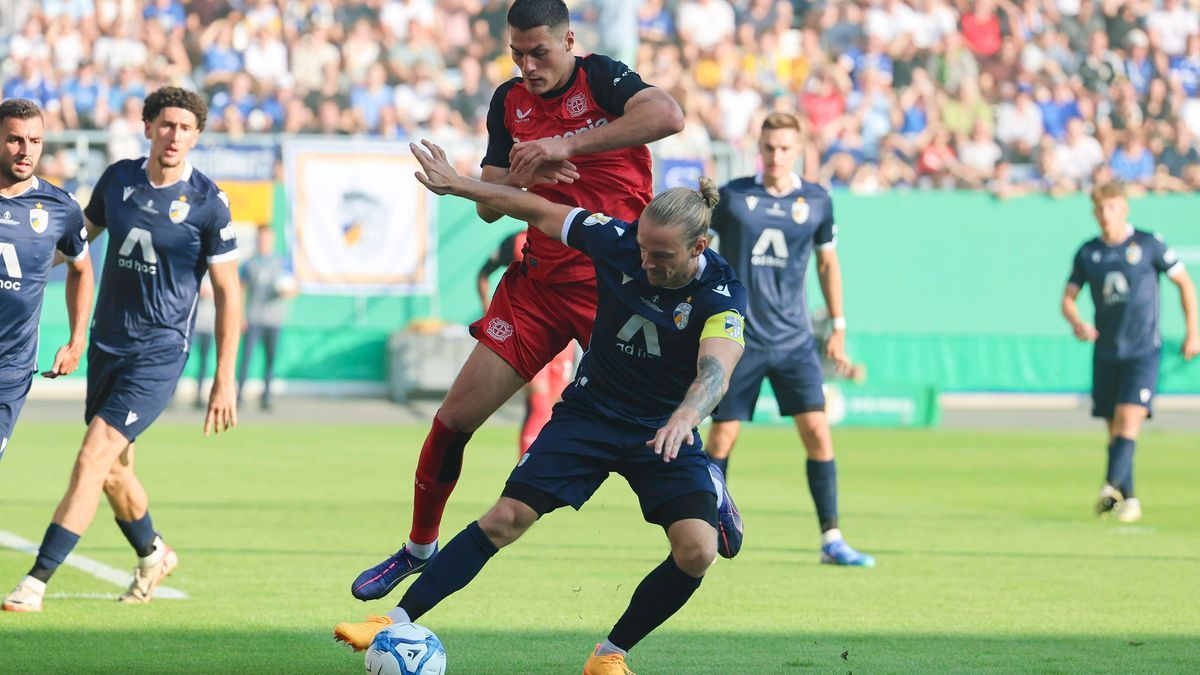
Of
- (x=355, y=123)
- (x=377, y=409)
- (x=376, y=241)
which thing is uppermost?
(x=355, y=123)

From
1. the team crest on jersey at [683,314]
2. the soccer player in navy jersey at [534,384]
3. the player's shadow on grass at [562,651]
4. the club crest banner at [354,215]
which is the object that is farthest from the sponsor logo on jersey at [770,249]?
the club crest banner at [354,215]

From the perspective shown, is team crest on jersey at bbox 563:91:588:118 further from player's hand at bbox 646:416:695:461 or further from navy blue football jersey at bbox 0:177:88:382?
navy blue football jersey at bbox 0:177:88:382

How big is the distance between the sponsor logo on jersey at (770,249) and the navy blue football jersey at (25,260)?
4.34m

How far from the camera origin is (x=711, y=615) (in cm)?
841

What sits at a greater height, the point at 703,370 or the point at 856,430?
the point at 703,370

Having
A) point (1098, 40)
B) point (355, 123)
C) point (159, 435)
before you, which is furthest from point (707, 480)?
point (1098, 40)

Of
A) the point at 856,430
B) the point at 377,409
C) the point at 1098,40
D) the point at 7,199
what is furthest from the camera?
the point at 1098,40

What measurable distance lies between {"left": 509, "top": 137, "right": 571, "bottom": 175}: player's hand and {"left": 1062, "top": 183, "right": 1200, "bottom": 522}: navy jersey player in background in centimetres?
769

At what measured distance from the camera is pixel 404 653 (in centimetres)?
614

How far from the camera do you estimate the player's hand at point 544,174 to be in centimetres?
683

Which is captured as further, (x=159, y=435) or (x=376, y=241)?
(x=376, y=241)

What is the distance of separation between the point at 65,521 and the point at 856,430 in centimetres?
1446

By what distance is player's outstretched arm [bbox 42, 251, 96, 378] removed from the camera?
828 cm

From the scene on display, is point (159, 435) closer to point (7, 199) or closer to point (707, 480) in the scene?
point (7, 199)
